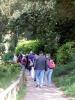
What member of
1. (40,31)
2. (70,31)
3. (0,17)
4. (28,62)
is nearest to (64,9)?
(28,62)

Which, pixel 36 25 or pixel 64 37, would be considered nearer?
pixel 64 37

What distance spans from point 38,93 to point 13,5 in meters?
31.9

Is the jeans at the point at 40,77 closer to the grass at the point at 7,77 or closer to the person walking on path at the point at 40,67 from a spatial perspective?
the person walking on path at the point at 40,67

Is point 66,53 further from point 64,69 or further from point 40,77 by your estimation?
point 40,77

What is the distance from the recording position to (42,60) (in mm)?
22266

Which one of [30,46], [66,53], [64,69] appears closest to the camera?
[64,69]

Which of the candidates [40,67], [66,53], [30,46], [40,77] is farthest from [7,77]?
[30,46]

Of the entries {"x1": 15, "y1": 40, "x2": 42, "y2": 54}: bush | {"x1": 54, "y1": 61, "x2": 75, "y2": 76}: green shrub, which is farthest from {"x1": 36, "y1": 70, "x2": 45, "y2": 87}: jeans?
{"x1": 15, "y1": 40, "x2": 42, "y2": 54}: bush

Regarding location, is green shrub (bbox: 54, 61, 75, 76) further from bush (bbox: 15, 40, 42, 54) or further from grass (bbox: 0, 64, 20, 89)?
bush (bbox: 15, 40, 42, 54)

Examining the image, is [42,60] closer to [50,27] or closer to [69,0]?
[69,0]

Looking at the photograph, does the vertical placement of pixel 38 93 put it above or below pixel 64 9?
below

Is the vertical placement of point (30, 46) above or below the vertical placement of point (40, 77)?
below

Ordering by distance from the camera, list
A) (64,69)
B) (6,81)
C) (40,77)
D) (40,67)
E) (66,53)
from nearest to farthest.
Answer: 1. (40,67)
2. (40,77)
3. (6,81)
4. (64,69)
5. (66,53)

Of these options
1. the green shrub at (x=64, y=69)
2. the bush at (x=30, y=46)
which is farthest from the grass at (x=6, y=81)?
the bush at (x=30, y=46)
